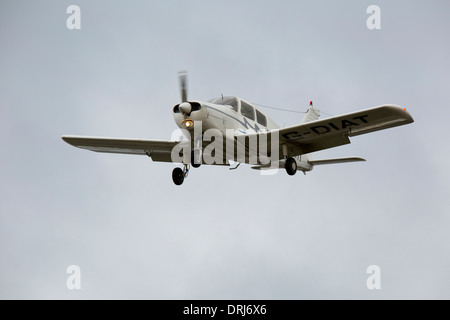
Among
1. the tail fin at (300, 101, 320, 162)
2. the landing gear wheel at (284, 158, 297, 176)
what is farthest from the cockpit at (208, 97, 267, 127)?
the tail fin at (300, 101, 320, 162)

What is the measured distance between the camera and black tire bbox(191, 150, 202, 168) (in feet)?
55.6

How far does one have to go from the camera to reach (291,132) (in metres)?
17.1

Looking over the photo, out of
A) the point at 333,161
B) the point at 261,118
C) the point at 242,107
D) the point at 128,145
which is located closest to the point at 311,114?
the point at 333,161

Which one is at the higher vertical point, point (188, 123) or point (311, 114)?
point (311, 114)

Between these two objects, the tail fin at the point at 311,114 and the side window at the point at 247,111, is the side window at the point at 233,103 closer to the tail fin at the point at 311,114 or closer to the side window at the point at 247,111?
the side window at the point at 247,111

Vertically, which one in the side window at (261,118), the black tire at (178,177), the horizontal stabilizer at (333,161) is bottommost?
the black tire at (178,177)

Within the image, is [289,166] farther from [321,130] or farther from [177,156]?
[177,156]

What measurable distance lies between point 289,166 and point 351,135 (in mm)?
2208

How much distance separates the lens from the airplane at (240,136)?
52.6 feet

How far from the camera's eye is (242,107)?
17891 mm

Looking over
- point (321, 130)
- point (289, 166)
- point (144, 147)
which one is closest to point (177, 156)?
point (144, 147)

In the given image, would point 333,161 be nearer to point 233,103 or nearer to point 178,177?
point 233,103

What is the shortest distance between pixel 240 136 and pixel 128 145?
3.99 m

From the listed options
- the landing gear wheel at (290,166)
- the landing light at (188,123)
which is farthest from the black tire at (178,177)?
the landing gear wheel at (290,166)
